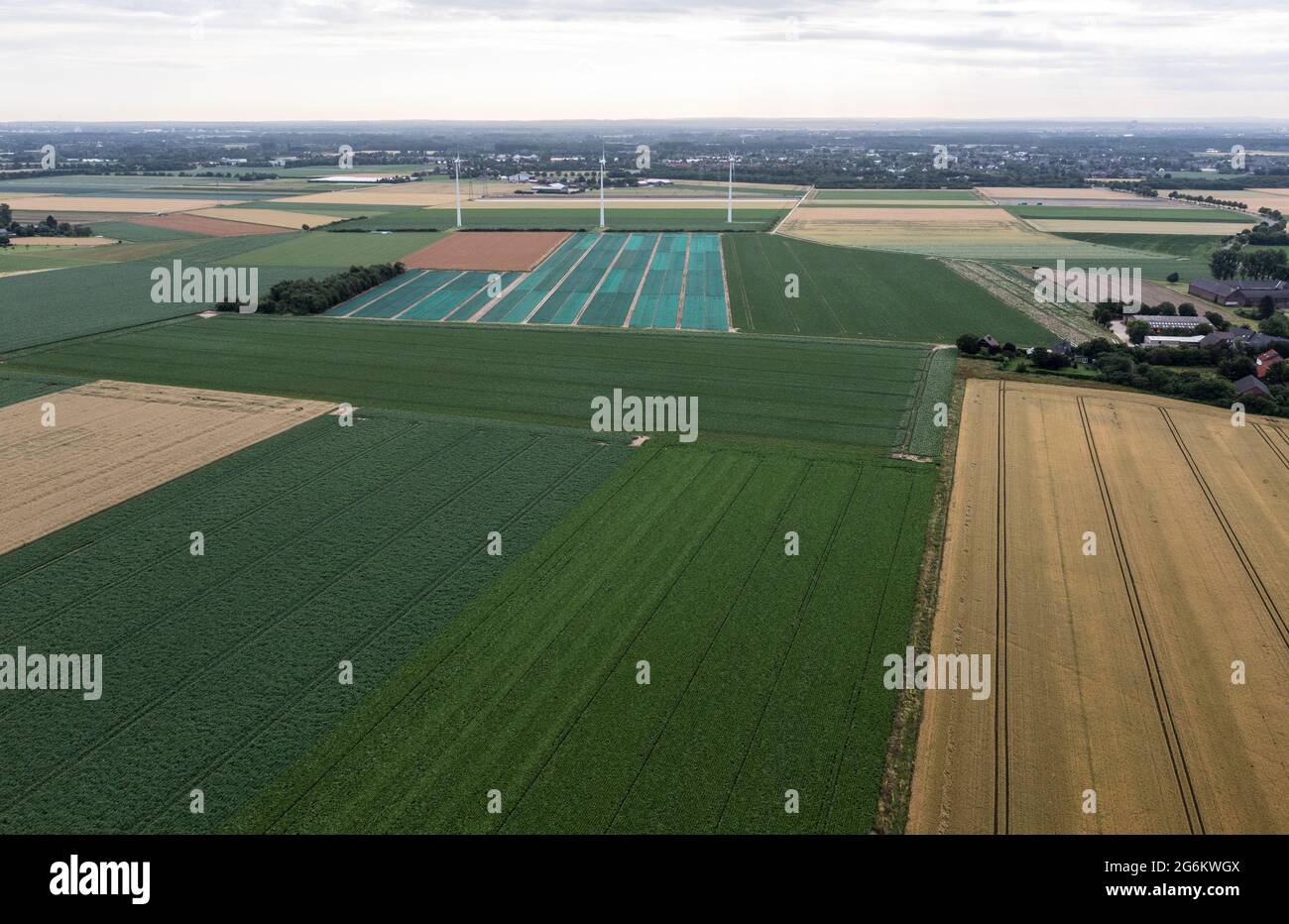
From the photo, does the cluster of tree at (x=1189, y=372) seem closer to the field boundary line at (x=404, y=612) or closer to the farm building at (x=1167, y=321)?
the farm building at (x=1167, y=321)

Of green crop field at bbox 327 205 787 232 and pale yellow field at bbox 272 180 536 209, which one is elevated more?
pale yellow field at bbox 272 180 536 209

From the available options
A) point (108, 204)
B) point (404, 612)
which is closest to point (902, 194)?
point (108, 204)

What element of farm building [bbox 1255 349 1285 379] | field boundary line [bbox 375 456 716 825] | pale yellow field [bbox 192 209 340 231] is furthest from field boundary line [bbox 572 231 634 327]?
farm building [bbox 1255 349 1285 379]

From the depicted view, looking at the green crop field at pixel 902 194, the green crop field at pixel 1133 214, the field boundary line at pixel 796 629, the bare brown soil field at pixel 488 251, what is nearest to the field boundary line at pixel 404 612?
the field boundary line at pixel 796 629

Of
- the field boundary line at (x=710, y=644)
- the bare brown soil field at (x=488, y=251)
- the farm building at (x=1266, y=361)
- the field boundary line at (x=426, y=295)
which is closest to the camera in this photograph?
the field boundary line at (x=710, y=644)

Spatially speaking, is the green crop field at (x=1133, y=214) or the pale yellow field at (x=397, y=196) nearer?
the green crop field at (x=1133, y=214)

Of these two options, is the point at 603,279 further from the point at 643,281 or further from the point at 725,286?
the point at 725,286

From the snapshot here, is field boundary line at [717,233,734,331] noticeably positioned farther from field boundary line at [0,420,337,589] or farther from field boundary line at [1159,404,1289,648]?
field boundary line at [0,420,337,589]
